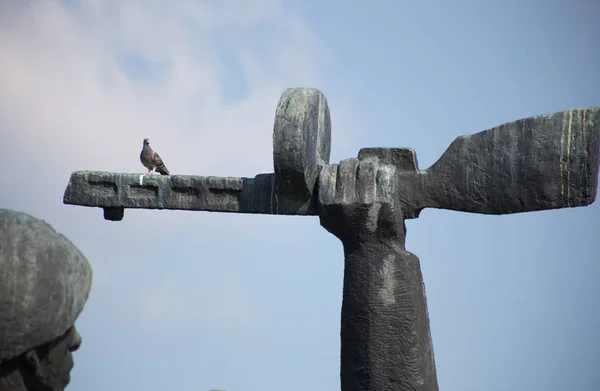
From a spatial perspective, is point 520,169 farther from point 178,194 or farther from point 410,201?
point 178,194

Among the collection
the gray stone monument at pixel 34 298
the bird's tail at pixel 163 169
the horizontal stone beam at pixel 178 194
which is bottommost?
the gray stone monument at pixel 34 298

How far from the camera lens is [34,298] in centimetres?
372

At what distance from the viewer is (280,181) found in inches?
275

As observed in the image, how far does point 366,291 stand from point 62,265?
333cm

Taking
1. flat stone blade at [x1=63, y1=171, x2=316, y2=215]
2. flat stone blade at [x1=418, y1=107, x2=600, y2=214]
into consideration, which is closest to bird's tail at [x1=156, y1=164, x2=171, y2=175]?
flat stone blade at [x1=63, y1=171, x2=316, y2=215]

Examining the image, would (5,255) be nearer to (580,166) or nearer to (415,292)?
(415,292)

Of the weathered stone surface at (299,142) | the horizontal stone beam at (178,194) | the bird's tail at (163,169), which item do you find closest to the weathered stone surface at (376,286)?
Result: the weathered stone surface at (299,142)

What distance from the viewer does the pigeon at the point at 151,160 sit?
7980mm

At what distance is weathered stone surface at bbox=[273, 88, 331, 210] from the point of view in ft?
22.0

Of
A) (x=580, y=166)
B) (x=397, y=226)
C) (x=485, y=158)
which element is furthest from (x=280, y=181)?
(x=580, y=166)

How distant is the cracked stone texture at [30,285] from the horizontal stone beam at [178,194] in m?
3.39

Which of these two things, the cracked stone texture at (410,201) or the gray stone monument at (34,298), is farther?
the cracked stone texture at (410,201)

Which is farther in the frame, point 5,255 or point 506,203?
point 506,203

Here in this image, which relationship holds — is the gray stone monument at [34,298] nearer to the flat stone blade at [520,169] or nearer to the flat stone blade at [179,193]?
the flat stone blade at [179,193]
